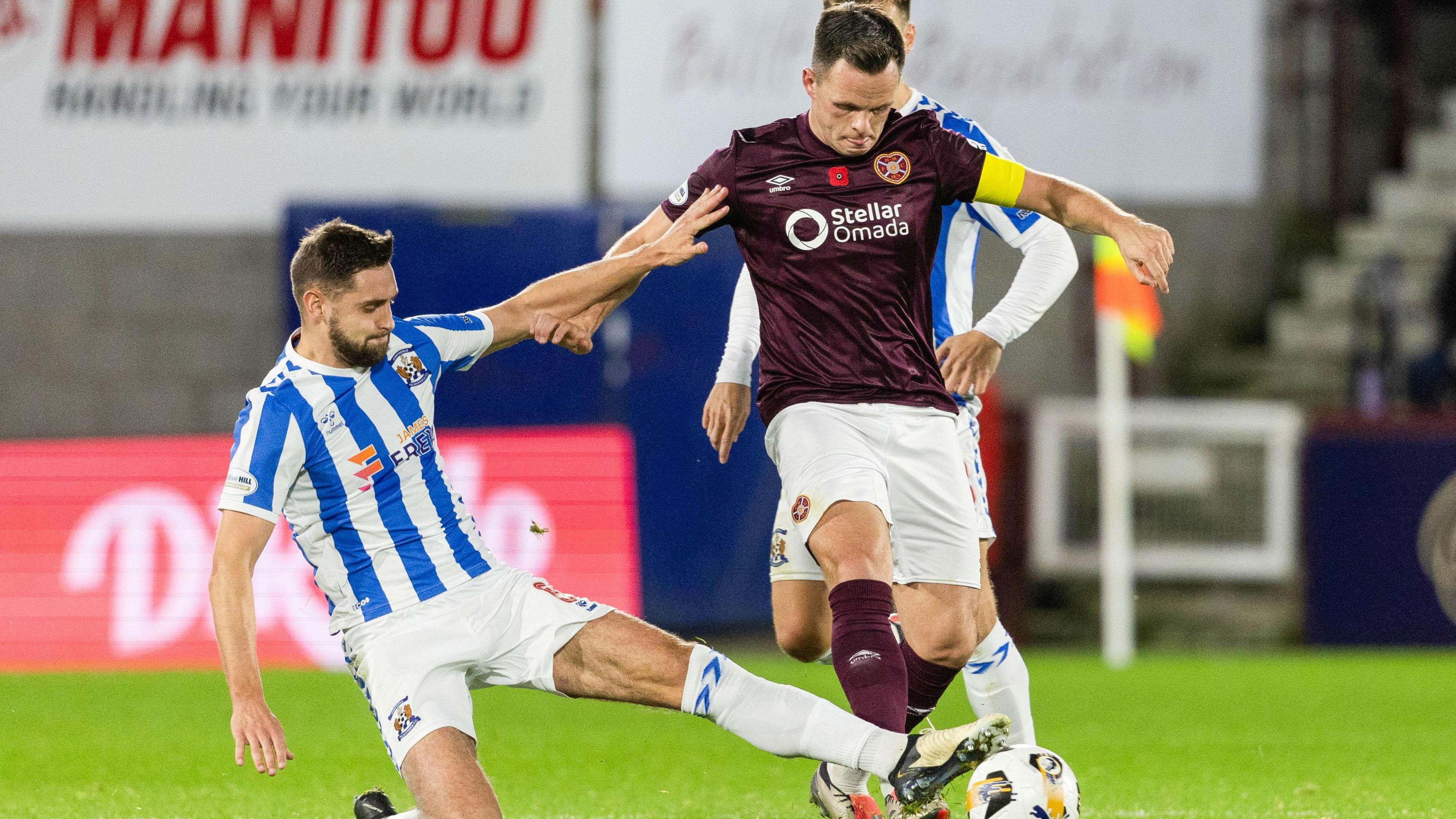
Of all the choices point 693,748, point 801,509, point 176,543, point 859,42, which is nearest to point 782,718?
point 801,509

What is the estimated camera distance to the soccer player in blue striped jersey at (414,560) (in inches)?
155

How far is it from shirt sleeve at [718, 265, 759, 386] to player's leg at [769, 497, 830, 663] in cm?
40

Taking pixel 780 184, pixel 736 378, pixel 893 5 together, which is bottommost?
pixel 736 378

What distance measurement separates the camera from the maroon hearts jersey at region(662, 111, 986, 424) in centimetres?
430

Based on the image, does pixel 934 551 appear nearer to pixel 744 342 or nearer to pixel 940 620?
pixel 940 620

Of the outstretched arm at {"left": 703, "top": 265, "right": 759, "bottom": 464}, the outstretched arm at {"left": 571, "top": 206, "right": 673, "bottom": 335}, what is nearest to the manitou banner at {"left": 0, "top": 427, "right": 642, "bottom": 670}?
the outstretched arm at {"left": 703, "top": 265, "right": 759, "bottom": 464}

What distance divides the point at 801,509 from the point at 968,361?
667 mm

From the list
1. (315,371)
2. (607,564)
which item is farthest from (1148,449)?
(315,371)

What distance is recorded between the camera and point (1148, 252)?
401 centimetres

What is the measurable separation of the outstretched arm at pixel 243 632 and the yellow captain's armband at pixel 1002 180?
5.89ft

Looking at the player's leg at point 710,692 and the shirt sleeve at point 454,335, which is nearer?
the player's leg at point 710,692

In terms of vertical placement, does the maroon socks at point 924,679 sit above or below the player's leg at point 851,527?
below

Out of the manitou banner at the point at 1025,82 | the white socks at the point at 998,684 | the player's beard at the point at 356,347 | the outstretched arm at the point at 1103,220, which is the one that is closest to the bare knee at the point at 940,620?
the white socks at the point at 998,684

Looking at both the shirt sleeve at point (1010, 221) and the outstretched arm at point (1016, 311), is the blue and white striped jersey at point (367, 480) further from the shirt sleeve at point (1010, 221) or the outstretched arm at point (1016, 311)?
the shirt sleeve at point (1010, 221)
